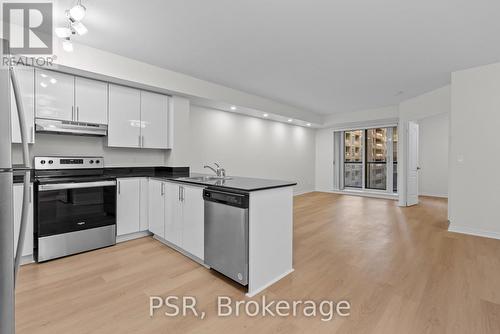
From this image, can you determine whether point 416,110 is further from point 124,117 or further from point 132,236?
point 132,236

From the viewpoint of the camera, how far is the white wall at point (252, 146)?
192 inches

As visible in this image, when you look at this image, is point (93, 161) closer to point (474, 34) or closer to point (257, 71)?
point (257, 71)

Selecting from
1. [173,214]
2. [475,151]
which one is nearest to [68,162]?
[173,214]

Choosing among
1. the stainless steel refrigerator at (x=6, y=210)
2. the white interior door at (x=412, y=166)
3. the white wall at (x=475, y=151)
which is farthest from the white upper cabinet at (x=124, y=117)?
the white interior door at (x=412, y=166)

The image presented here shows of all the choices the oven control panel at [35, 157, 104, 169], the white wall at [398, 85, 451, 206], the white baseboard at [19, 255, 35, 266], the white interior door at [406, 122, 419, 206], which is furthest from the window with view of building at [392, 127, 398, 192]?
the white baseboard at [19, 255, 35, 266]

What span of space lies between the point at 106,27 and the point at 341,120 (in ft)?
20.9

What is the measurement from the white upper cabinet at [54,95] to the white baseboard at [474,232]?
580 centimetres

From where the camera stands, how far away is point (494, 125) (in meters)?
3.49

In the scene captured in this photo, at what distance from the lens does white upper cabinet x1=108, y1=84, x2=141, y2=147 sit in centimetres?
333

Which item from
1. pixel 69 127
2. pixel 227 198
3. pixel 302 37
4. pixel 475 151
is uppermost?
pixel 302 37

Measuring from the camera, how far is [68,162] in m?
3.07

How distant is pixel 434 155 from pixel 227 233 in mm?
7586

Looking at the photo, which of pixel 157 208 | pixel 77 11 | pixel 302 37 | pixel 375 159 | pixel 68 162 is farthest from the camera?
pixel 375 159

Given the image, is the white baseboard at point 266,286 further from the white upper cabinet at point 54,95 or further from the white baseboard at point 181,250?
the white upper cabinet at point 54,95
